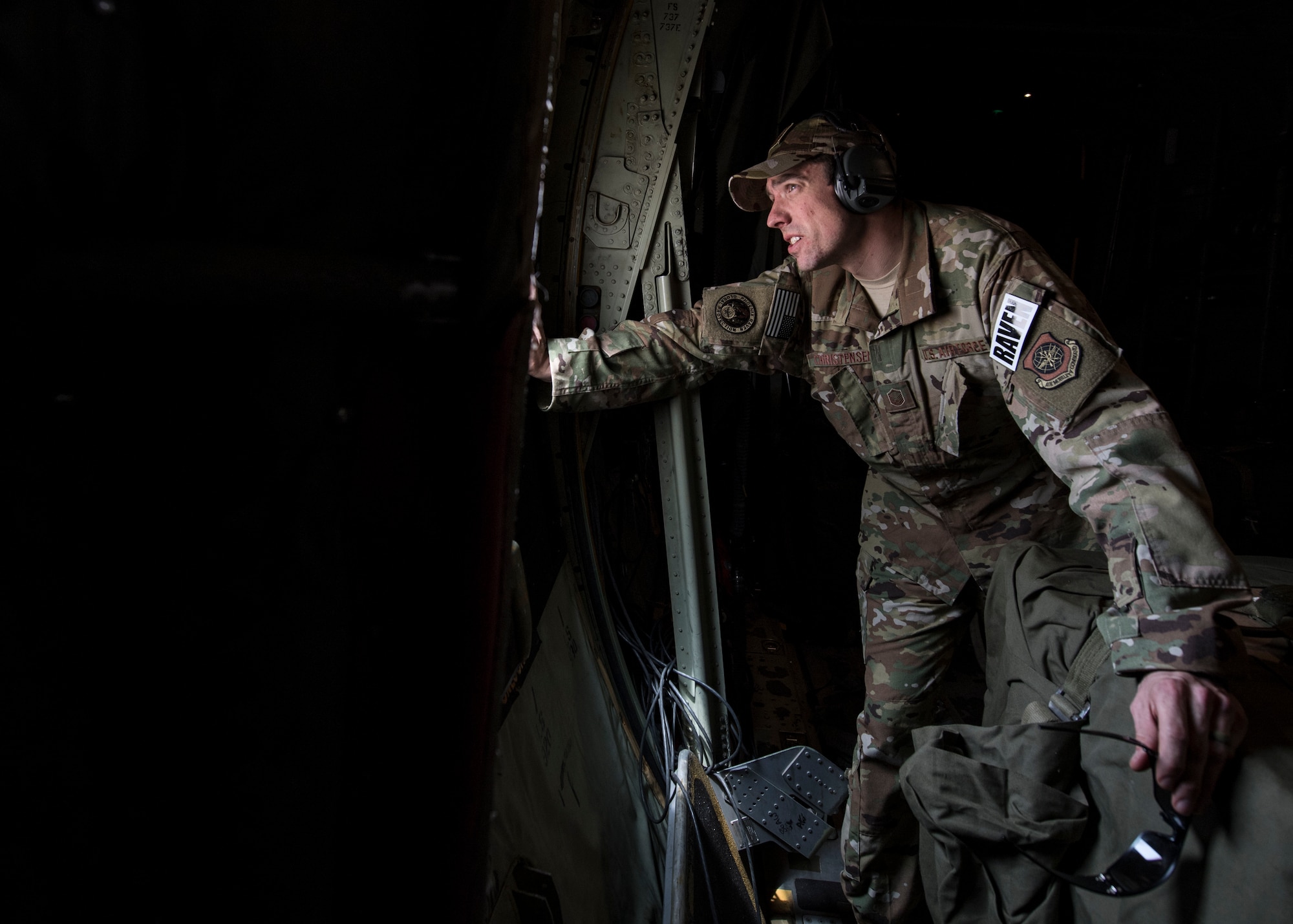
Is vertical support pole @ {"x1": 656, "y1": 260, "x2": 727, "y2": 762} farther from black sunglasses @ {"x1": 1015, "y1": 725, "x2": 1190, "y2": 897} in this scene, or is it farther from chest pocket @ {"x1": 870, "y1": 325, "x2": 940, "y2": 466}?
black sunglasses @ {"x1": 1015, "y1": 725, "x2": 1190, "y2": 897}

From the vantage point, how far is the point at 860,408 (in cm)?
195

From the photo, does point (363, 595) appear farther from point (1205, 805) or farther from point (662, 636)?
point (662, 636)

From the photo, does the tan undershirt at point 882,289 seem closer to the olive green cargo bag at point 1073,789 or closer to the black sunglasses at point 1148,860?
the olive green cargo bag at point 1073,789

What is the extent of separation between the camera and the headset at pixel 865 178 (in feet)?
5.51

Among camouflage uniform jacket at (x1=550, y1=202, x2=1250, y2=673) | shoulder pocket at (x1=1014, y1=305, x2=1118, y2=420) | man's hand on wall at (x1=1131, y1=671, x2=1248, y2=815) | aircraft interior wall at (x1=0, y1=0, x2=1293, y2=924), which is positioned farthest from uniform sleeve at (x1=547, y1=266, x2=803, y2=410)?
aircraft interior wall at (x1=0, y1=0, x2=1293, y2=924)

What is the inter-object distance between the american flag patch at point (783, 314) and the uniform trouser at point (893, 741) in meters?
0.85

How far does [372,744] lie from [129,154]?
0.31 metres

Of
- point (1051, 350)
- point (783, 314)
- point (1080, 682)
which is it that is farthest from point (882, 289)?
point (1080, 682)

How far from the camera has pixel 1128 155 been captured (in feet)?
15.2

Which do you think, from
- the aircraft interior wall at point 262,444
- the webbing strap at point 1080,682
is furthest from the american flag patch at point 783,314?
the aircraft interior wall at point 262,444

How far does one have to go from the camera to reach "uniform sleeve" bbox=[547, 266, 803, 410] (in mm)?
1767

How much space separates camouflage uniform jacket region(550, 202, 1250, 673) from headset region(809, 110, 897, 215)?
0.19 metres

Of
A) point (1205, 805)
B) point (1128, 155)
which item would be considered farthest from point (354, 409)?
point (1128, 155)

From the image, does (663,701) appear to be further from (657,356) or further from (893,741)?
(657,356)
